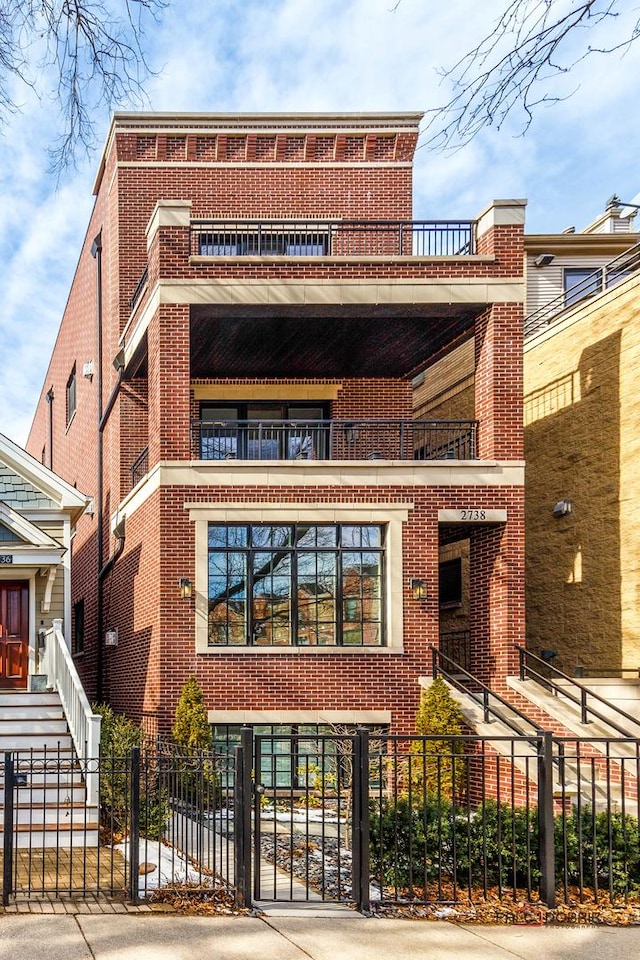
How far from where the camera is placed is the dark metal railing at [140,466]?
19219 millimetres

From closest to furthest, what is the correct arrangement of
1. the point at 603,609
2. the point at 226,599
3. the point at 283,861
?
the point at 283,861, the point at 226,599, the point at 603,609

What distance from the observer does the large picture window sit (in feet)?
54.4

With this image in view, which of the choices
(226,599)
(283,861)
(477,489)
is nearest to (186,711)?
(226,599)

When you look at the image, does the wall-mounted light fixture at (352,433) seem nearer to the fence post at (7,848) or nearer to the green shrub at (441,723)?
the green shrub at (441,723)

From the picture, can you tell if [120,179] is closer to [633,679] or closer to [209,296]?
[209,296]

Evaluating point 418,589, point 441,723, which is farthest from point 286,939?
point 418,589

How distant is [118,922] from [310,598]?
28.1 ft

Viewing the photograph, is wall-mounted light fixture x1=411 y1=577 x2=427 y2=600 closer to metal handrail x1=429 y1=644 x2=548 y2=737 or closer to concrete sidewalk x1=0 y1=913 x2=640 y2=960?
metal handrail x1=429 y1=644 x2=548 y2=737

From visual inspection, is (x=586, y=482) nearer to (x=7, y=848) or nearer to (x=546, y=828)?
(x=546, y=828)

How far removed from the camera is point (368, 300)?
17.1 metres

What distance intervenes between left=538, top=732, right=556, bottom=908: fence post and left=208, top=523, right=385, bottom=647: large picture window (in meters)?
7.34

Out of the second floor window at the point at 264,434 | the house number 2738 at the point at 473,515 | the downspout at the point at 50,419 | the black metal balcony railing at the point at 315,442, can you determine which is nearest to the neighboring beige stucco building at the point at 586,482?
the black metal balcony railing at the point at 315,442

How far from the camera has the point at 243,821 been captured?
911 centimetres

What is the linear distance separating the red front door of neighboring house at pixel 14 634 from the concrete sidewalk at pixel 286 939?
9.87m
